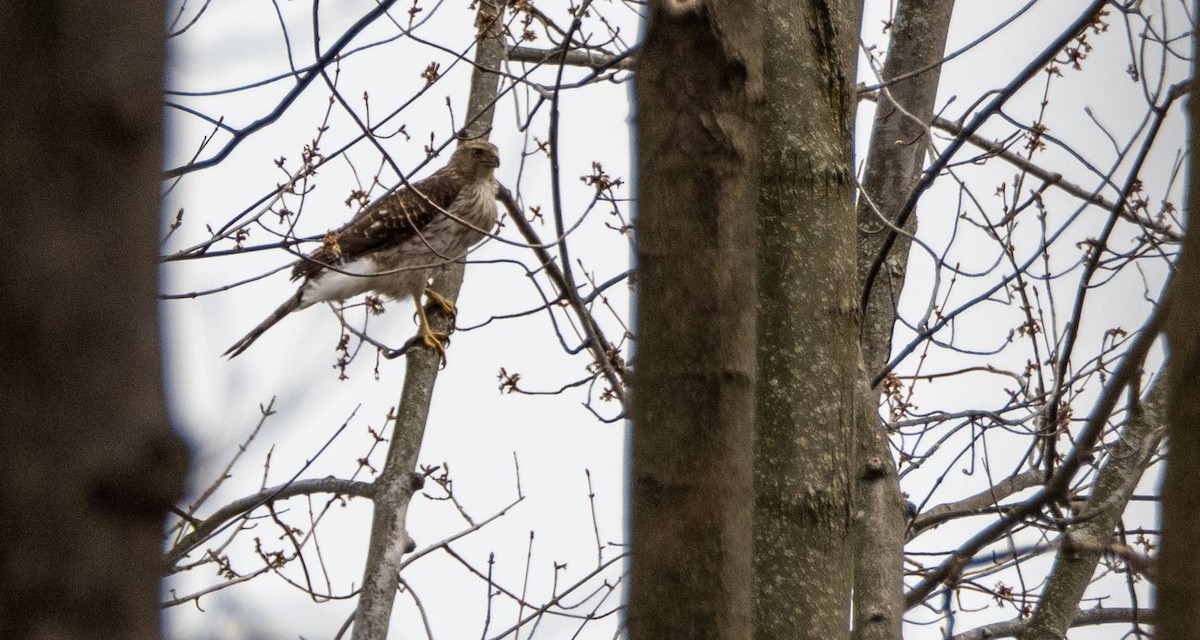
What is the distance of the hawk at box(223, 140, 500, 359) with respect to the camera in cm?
664

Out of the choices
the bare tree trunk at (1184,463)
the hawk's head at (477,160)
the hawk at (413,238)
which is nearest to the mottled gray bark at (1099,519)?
the hawk at (413,238)

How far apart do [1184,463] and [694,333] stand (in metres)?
0.54

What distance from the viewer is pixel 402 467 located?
4.98 metres

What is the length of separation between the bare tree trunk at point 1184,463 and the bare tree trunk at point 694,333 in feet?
1.51

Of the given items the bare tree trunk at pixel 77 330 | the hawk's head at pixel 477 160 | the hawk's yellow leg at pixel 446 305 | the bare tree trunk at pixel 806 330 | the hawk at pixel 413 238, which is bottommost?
the bare tree trunk at pixel 77 330

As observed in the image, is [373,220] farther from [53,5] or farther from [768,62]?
[53,5]

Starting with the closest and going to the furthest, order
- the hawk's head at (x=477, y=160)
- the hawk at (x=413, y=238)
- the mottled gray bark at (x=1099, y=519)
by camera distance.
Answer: the mottled gray bark at (x=1099, y=519) < the hawk at (x=413, y=238) < the hawk's head at (x=477, y=160)

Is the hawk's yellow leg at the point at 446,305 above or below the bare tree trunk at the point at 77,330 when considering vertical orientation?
above

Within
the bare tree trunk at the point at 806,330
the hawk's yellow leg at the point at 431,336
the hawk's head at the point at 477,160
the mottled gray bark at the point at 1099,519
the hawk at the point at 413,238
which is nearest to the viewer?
the bare tree trunk at the point at 806,330

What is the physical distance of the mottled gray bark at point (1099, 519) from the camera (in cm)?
452

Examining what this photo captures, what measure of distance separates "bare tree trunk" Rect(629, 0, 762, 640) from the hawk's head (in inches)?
252

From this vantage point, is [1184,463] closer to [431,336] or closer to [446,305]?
[431,336]

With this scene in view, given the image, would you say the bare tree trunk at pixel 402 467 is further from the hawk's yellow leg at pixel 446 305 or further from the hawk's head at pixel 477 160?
the hawk's head at pixel 477 160

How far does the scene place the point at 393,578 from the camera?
4.68 meters
